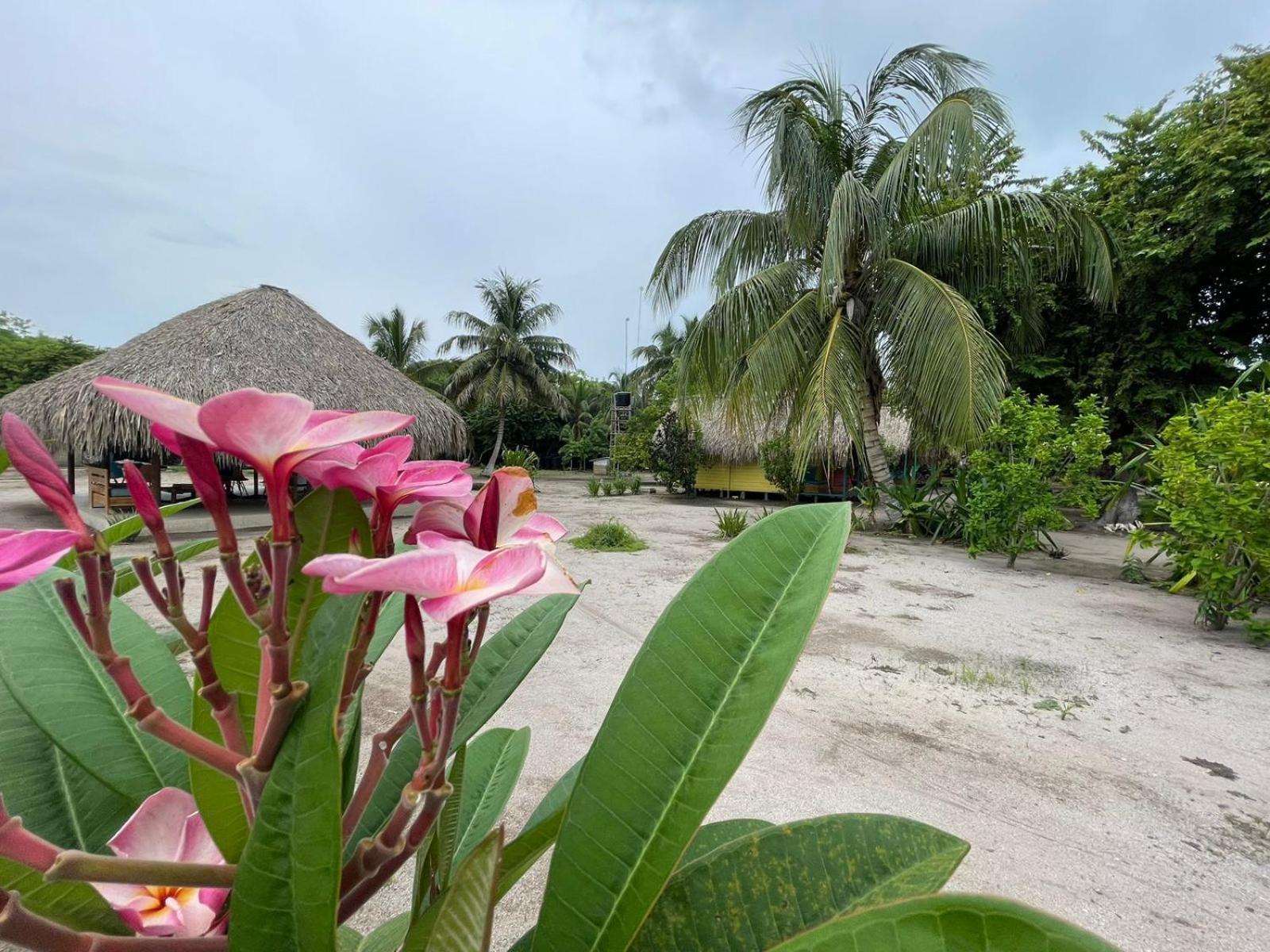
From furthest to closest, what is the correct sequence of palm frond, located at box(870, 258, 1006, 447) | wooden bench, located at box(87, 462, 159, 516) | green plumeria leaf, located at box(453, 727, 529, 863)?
1. wooden bench, located at box(87, 462, 159, 516)
2. palm frond, located at box(870, 258, 1006, 447)
3. green plumeria leaf, located at box(453, 727, 529, 863)

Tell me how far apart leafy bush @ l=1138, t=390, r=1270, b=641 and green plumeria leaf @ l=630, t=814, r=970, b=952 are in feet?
14.3

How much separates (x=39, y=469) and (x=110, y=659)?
107 millimetres

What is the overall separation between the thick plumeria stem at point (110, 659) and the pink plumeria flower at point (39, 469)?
2 cm

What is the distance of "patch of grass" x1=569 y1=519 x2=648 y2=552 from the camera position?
6.64 meters

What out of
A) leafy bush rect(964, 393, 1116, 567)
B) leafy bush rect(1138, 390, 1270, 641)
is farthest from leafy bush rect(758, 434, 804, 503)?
leafy bush rect(1138, 390, 1270, 641)

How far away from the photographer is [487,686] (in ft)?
1.67

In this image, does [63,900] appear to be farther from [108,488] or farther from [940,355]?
[108,488]

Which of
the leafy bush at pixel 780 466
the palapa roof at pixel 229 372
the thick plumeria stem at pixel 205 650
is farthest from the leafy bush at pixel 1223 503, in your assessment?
the palapa roof at pixel 229 372

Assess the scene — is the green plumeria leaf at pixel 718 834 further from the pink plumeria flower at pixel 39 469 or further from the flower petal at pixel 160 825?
the pink plumeria flower at pixel 39 469

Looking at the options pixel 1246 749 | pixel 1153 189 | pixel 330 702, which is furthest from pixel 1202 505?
pixel 1153 189

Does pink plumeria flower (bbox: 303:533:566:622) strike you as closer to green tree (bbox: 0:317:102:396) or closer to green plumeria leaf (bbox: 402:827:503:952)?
green plumeria leaf (bbox: 402:827:503:952)

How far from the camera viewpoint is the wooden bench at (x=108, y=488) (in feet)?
25.0

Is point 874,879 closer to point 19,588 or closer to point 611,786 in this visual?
point 611,786

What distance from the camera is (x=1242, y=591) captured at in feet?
12.5
